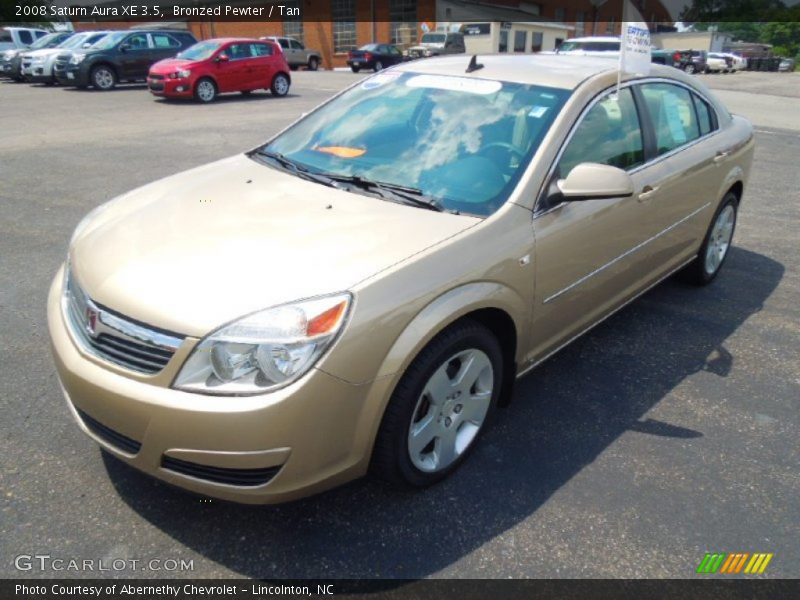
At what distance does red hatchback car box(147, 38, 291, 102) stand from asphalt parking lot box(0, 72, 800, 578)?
11.7 m

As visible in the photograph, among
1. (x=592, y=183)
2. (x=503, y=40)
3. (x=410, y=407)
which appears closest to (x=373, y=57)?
(x=503, y=40)

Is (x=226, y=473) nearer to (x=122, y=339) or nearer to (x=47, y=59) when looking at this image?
(x=122, y=339)

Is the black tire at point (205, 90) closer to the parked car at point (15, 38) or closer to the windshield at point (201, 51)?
the windshield at point (201, 51)

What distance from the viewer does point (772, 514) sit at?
2.66m

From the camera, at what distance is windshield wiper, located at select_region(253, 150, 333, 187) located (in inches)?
124

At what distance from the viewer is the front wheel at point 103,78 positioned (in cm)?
1767

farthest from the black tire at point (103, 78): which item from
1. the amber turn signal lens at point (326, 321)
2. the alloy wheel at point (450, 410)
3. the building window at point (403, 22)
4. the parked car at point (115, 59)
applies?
the building window at point (403, 22)

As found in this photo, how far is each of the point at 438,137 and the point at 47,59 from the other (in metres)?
19.5

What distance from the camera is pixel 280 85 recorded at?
1784 centimetres

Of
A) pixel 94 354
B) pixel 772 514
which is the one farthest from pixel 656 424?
pixel 94 354

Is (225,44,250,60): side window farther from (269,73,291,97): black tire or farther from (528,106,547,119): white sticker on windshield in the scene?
(528,106,547,119): white sticker on windshield

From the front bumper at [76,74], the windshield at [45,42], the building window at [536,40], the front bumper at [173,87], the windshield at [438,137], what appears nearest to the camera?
the windshield at [438,137]

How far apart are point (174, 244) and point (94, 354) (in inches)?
20.1

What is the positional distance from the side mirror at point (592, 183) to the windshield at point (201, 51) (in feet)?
49.0
